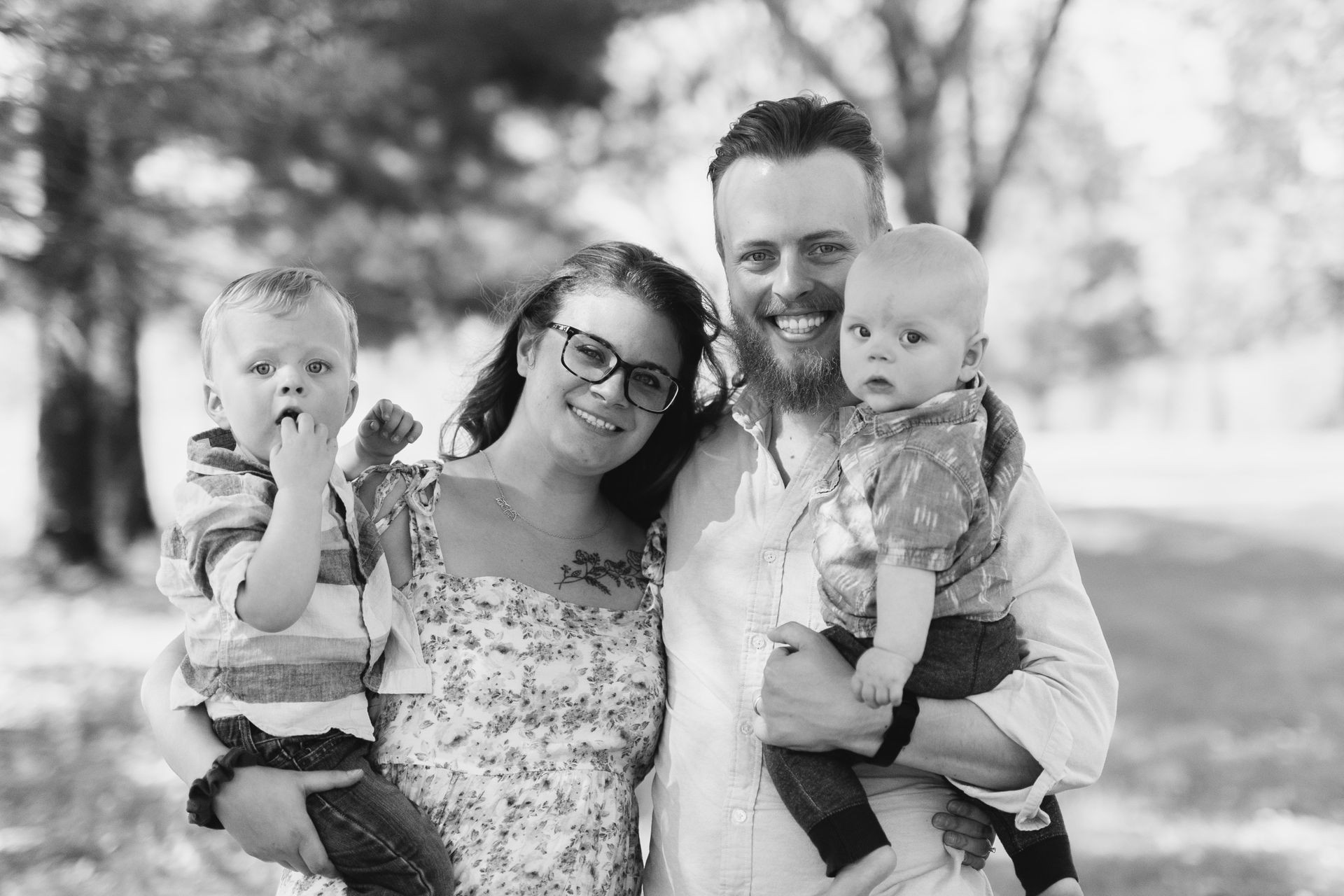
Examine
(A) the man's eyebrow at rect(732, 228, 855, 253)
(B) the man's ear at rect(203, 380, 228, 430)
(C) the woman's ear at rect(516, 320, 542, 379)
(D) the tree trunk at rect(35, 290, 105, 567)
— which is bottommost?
(D) the tree trunk at rect(35, 290, 105, 567)

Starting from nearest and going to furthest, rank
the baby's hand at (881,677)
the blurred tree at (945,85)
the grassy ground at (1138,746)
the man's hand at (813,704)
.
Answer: the baby's hand at (881,677)
the man's hand at (813,704)
the grassy ground at (1138,746)
the blurred tree at (945,85)

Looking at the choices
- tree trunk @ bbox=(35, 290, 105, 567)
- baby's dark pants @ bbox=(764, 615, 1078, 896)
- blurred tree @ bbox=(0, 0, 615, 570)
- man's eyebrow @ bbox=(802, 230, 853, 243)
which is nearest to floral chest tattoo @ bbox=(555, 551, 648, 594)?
baby's dark pants @ bbox=(764, 615, 1078, 896)

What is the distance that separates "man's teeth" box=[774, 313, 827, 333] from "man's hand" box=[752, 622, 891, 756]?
64 cm

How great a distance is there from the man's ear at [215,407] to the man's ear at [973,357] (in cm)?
128

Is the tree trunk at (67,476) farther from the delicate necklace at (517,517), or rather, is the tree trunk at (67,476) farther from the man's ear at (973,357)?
the man's ear at (973,357)

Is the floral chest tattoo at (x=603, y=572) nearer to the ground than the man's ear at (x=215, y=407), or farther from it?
nearer to the ground

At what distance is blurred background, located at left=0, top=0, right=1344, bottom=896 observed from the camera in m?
5.18

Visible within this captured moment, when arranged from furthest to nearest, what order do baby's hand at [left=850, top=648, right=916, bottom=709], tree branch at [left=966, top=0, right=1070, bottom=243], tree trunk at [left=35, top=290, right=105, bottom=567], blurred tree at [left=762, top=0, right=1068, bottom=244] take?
tree trunk at [left=35, top=290, right=105, bottom=567]
blurred tree at [left=762, top=0, right=1068, bottom=244]
tree branch at [left=966, top=0, right=1070, bottom=243]
baby's hand at [left=850, top=648, right=916, bottom=709]

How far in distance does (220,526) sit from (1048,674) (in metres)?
1.44

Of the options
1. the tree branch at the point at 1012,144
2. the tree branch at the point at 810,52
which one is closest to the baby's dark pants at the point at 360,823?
the tree branch at the point at 1012,144

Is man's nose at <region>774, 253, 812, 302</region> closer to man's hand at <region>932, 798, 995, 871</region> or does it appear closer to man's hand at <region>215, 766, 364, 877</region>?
man's hand at <region>932, 798, 995, 871</region>

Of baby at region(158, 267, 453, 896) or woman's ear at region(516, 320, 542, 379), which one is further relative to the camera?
woman's ear at region(516, 320, 542, 379)

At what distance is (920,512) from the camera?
1882 millimetres

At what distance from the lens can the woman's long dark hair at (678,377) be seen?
2490 millimetres
